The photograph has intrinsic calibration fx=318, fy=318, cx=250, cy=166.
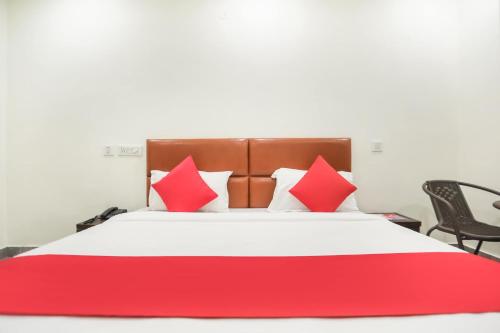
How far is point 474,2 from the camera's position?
10.4 ft

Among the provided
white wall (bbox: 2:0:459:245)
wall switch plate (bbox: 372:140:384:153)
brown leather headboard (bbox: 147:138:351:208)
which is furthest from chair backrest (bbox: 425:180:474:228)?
brown leather headboard (bbox: 147:138:351:208)

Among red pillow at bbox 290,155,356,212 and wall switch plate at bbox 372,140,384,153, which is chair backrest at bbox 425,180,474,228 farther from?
red pillow at bbox 290,155,356,212

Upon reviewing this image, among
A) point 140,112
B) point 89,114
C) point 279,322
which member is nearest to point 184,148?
point 140,112

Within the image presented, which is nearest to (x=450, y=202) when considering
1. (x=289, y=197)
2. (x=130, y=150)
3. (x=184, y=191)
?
(x=289, y=197)

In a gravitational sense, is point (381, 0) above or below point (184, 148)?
above

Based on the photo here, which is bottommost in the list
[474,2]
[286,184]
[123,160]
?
[286,184]

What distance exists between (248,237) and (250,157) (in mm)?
1408

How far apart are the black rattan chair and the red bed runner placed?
117 cm

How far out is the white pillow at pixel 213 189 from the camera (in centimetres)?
287

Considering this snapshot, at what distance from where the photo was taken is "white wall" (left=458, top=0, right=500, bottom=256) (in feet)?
9.78

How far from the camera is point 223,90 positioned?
332cm

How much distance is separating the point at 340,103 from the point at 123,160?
2351 mm

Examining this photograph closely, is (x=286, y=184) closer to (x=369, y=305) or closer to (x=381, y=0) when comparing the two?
(x=369, y=305)

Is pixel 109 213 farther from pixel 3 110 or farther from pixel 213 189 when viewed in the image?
pixel 3 110
